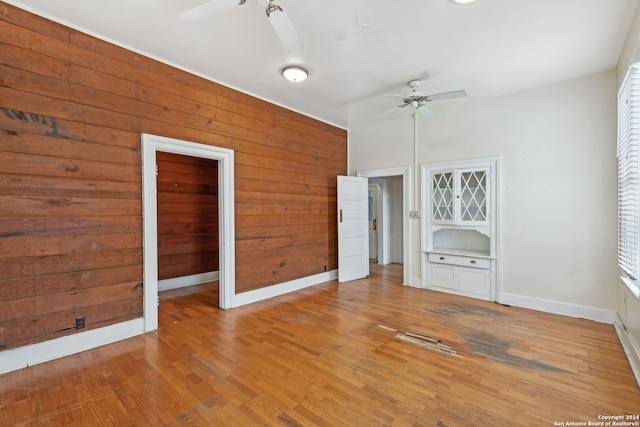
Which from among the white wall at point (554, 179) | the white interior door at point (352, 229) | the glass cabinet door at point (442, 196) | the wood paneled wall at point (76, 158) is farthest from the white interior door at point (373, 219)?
the wood paneled wall at point (76, 158)

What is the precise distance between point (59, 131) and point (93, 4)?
3.65ft

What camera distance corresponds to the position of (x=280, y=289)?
4.55m

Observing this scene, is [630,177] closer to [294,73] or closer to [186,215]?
[294,73]

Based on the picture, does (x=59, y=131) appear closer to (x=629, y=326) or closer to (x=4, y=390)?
(x=4, y=390)

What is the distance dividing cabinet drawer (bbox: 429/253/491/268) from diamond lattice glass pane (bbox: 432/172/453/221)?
607 mm

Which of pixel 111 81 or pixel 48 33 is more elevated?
pixel 48 33

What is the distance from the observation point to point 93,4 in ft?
7.79

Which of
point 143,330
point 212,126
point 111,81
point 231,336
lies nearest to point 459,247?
point 231,336

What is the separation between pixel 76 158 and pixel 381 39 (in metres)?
3.08

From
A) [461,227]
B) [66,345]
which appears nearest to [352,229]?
[461,227]

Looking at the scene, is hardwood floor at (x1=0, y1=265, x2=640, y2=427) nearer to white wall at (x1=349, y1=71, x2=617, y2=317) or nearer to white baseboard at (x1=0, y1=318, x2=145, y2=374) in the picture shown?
white baseboard at (x1=0, y1=318, x2=145, y2=374)

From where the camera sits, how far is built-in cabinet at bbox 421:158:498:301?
4.24 m

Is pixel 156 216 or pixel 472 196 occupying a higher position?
pixel 472 196

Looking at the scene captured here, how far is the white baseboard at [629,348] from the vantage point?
2.32 m
